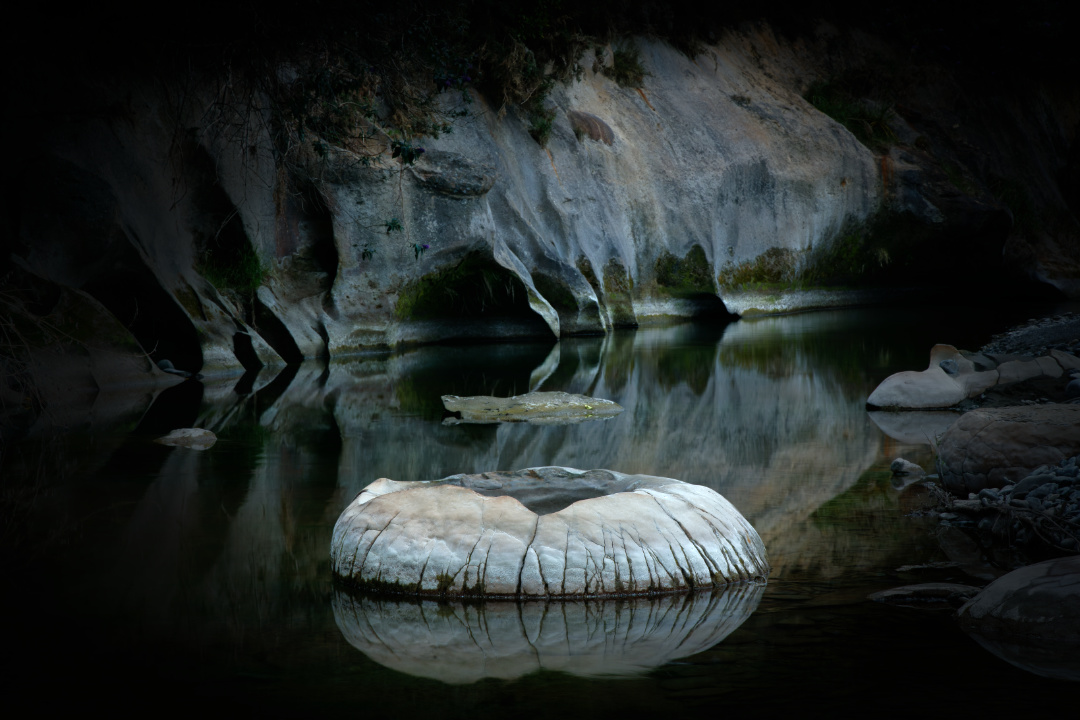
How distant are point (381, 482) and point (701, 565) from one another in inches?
56.7

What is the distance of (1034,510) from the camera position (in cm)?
405

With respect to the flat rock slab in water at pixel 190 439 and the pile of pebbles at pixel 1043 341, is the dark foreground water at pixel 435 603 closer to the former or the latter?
the flat rock slab in water at pixel 190 439

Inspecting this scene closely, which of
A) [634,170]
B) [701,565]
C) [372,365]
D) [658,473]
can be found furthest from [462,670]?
[634,170]

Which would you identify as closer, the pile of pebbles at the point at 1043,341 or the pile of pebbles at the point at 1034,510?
the pile of pebbles at the point at 1034,510

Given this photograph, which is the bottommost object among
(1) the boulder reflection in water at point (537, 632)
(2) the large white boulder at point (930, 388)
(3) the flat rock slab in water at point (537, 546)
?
(1) the boulder reflection in water at point (537, 632)

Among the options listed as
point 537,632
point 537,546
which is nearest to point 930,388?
point 537,546

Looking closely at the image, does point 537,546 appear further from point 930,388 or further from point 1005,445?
point 930,388

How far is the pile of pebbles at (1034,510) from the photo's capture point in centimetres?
395

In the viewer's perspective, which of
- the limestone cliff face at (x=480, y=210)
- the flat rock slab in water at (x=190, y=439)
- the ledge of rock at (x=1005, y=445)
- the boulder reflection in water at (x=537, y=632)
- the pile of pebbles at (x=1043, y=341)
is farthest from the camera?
the limestone cliff face at (x=480, y=210)

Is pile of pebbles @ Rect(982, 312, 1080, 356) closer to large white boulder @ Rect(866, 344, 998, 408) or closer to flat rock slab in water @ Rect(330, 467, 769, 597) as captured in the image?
large white boulder @ Rect(866, 344, 998, 408)

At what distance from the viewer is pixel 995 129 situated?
2508cm

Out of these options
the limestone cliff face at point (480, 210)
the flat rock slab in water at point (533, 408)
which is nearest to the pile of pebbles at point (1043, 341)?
the flat rock slab in water at point (533, 408)

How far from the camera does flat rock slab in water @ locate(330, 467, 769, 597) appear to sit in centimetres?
334

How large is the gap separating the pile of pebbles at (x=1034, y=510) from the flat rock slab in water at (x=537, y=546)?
1.25m
